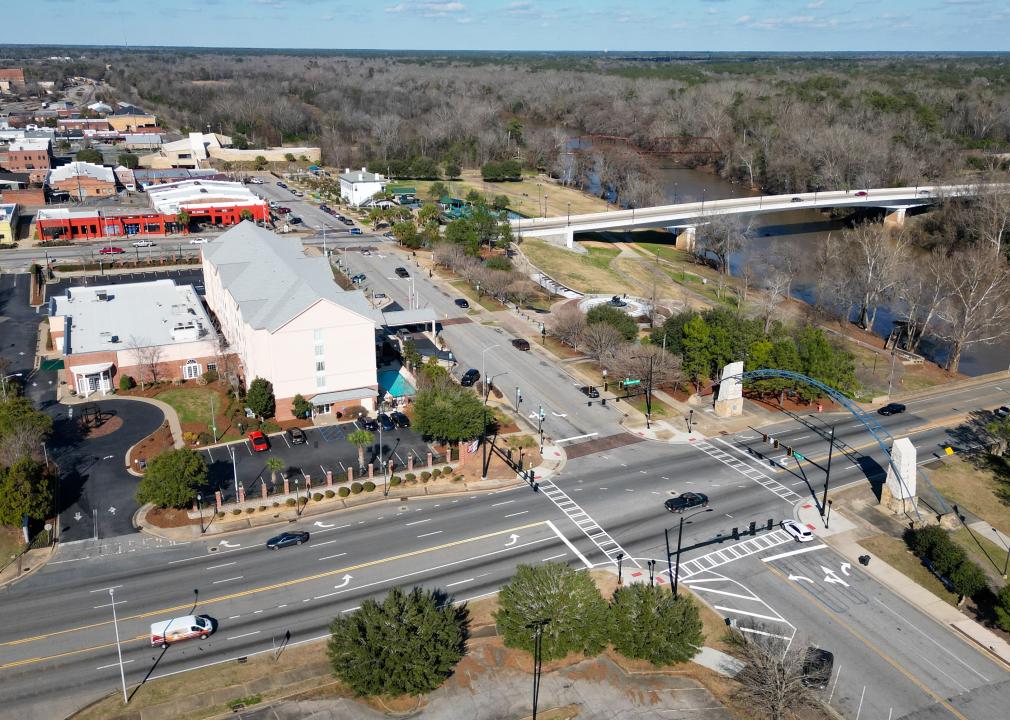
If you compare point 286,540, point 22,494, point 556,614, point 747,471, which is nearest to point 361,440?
point 286,540

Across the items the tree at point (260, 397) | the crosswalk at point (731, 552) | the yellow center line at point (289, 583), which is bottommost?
the crosswalk at point (731, 552)

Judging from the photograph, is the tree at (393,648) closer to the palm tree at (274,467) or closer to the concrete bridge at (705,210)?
the palm tree at (274,467)

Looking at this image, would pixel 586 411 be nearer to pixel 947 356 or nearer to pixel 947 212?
pixel 947 356

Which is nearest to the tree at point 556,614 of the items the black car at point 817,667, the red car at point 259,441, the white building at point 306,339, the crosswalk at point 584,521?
the crosswalk at point 584,521

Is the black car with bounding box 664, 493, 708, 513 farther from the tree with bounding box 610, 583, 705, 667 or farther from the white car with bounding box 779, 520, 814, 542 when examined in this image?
the tree with bounding box 610, 583, 705, 667

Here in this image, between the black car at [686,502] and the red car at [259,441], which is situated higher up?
the red car at [259,441]
